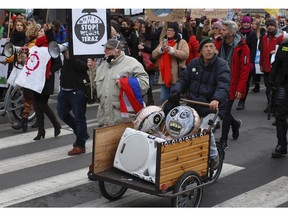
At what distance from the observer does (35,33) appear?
992cm

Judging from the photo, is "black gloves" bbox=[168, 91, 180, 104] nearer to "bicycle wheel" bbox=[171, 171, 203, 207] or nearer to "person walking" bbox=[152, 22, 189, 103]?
"bicycle wheel" bbox=[171, 171, 203, 207]

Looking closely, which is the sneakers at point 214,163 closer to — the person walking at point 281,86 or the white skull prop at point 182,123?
the white skull prop at point 182,123

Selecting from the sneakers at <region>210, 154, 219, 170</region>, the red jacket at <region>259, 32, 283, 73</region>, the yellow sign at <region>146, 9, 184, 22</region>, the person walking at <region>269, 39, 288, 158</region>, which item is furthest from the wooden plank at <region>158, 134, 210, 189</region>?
the red jacket at <region>259, 32, 283, 73</region>

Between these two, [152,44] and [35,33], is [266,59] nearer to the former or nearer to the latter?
[152,44]

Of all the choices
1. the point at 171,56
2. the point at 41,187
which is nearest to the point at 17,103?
the point at 171,56

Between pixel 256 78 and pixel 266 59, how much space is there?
1805 mm

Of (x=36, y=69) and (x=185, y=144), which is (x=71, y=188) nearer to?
(x=185, y=144)

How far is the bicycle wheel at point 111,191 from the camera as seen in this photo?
6578 millimetres

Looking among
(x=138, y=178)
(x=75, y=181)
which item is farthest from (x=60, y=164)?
(x=138, y=178)

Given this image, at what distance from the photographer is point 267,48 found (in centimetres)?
1298

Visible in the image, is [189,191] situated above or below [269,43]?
below

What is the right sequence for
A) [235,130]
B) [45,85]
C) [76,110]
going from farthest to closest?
[235,130], [45,85], [76,110]

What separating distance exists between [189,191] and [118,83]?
63.6 inches

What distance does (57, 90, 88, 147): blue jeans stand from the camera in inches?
332
